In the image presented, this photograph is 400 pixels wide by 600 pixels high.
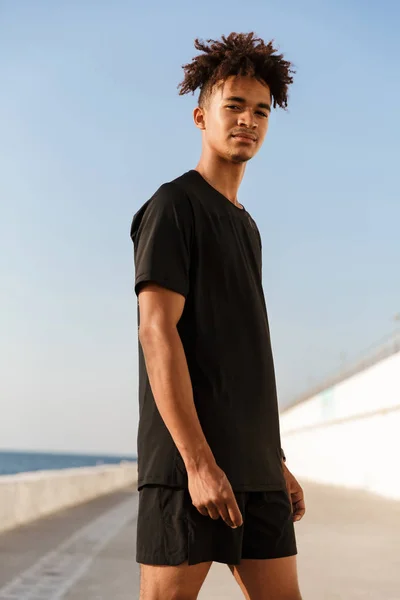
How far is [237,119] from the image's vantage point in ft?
10.2

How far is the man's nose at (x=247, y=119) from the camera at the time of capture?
3102 millimetres

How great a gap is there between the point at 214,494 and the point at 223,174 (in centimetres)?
113

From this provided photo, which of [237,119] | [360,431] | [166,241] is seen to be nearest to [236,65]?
[237,119]

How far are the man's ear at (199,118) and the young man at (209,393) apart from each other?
10cm

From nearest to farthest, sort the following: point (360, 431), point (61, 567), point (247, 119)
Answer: point (247, 119)
point (61, 567)
point (360, 431)

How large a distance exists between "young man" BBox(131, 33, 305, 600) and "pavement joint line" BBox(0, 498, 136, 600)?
4.41m

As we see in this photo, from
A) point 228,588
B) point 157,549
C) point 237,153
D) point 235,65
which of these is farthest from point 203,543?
point 228,588

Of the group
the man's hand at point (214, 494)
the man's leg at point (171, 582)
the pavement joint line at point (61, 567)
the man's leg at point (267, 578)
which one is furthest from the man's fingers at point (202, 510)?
the pavement joint line at point (61, 567)

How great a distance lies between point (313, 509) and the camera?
60.7 feet

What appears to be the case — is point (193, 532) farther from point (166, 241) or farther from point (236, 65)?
point (236, 65)

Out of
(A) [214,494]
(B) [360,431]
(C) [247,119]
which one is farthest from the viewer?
(B) [360,431]

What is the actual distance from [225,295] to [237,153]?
53cm

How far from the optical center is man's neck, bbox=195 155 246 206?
3162 mm

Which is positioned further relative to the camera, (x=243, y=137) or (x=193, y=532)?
(x=243, y=137)
